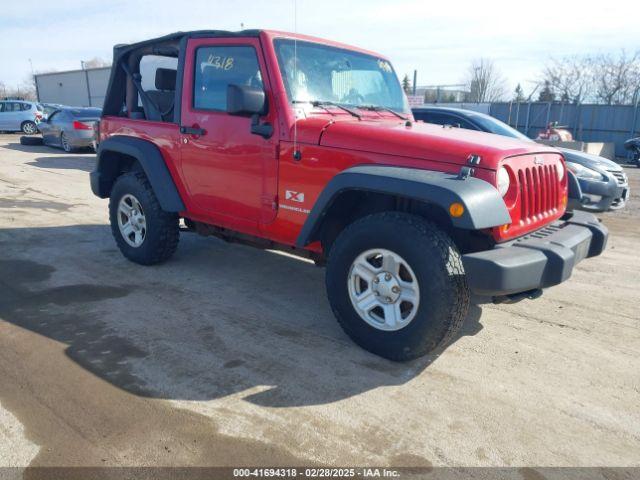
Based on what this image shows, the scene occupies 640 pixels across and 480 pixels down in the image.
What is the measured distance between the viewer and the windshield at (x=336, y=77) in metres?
3.88

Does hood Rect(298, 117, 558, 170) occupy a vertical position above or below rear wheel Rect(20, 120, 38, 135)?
above

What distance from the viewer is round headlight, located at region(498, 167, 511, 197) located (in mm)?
3146

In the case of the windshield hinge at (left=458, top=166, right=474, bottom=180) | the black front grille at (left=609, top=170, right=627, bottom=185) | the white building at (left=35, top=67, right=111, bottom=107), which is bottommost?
the black front grille at (left=609, top=170, right=627, bottom=185)

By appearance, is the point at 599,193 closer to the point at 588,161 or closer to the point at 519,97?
the point at 588,161

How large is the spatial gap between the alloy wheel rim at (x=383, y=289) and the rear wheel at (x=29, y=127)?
2480cm

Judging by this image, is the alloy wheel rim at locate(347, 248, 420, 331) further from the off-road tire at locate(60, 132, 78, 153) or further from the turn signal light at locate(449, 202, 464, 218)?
the off-road tire at locate(60, 132, 78, 153)

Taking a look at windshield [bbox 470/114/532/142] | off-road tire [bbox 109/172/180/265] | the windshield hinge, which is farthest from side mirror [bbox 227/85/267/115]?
windshield [bbox 470/114/532/142]

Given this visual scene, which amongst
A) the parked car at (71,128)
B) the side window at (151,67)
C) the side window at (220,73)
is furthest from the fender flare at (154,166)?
the parked car at (71,128)

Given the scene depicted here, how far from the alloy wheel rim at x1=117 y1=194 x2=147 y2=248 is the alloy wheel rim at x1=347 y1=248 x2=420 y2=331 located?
2583mm

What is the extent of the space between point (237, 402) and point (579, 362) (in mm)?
2230

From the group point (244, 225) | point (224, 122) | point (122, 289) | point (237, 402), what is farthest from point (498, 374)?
point (122, 289)

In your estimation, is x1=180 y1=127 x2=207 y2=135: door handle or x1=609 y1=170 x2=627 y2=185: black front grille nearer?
x1=180 y1=127 x2=207 y2=135: door handle

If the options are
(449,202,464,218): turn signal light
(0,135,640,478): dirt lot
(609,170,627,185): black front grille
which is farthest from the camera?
(609,170,627,185): black front grille

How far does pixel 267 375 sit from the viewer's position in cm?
320
